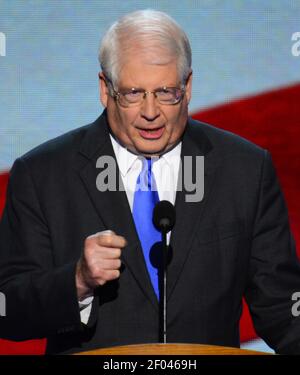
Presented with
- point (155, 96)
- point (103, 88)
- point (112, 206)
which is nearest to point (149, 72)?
point (155, 96)

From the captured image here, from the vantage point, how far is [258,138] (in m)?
2.53

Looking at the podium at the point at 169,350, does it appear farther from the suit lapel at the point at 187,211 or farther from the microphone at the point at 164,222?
the suit lapel at the point at 187,211

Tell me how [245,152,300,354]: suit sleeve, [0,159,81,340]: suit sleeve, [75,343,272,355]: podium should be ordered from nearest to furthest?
[75,343,272,355]: podium < [0,159,81,340]: suit sleeve < [245,152,300,354]: suit sleeve

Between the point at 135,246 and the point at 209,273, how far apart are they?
159mm

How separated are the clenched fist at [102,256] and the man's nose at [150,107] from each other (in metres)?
0.31

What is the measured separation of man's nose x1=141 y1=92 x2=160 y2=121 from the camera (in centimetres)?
179

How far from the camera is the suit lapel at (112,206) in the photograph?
1.83 meters

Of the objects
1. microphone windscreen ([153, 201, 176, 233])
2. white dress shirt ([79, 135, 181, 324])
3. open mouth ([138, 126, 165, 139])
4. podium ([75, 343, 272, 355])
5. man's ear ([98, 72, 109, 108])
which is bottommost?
podium ([75, 343, 272, 355])

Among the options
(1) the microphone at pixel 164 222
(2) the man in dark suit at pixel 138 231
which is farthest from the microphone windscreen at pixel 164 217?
(2) the man in dark suit at pixel 138 231

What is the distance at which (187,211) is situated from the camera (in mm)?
1881

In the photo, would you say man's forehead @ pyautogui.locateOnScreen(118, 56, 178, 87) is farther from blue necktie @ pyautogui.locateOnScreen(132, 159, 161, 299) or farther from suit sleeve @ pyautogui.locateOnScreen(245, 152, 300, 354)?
suit sleeve @ pyautogui.locateOnScreen(245, 152, 300, 354)

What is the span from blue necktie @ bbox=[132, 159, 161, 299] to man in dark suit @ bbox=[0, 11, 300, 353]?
1 cm

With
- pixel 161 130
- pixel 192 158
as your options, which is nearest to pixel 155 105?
pixel 161 130

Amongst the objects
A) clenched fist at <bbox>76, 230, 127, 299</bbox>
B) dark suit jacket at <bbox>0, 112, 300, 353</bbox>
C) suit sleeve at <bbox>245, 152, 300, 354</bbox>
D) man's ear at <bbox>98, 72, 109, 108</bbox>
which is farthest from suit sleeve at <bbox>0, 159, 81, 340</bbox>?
suit sleeve at <bbox>245, 152, 300, 354</bbox>
